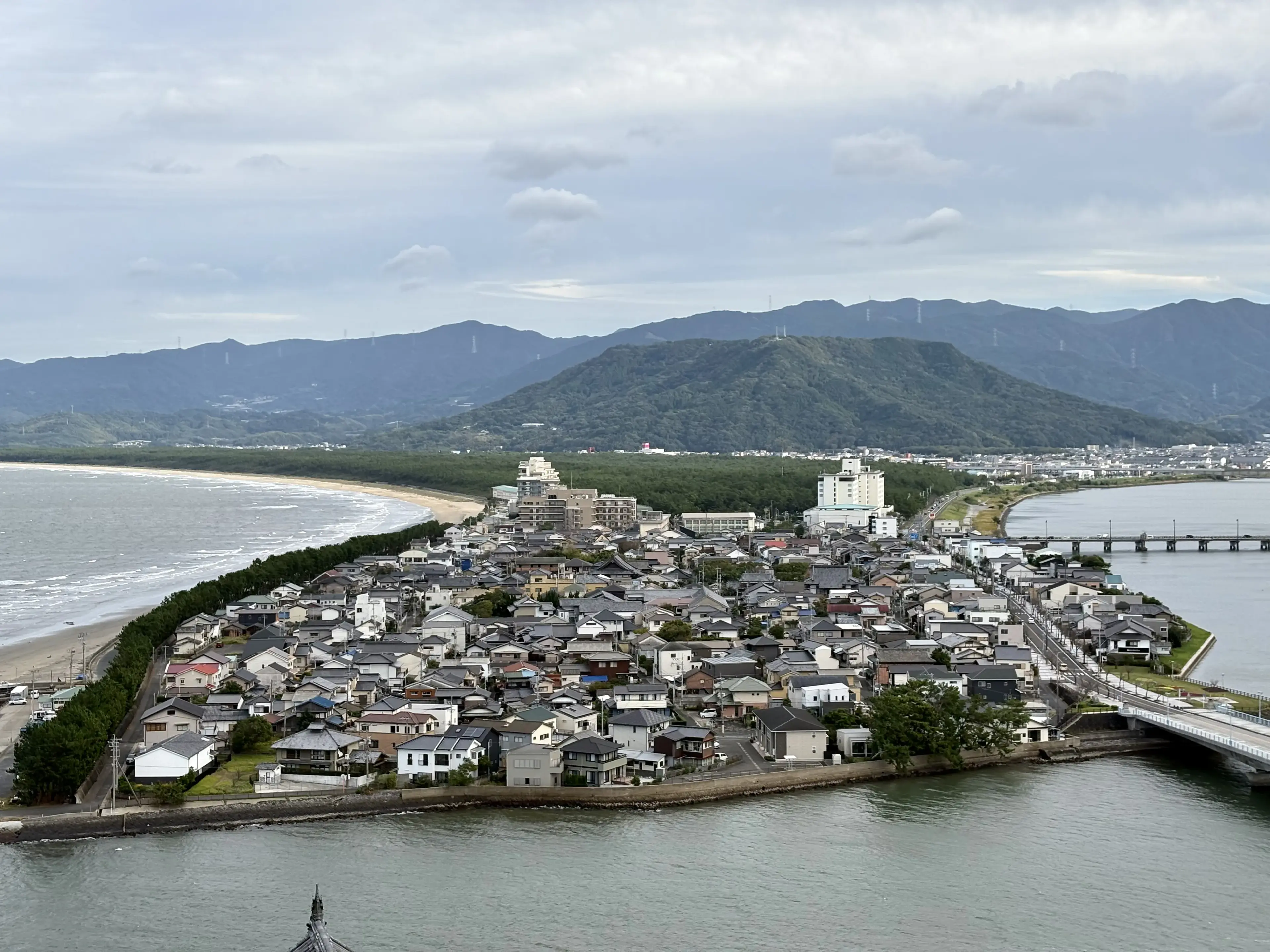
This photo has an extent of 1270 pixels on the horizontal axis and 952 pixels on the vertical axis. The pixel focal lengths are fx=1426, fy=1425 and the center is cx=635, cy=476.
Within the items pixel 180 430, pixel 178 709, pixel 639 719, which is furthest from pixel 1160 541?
pixel 180 430

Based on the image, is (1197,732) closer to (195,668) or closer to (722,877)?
(722,877)

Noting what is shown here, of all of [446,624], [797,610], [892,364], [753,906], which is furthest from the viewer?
[892,364]

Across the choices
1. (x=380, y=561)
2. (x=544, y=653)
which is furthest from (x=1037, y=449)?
(x=544, y=653)

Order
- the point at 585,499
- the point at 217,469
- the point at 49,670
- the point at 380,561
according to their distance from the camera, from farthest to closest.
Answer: the point at 217,469 → the point at 585,499 → the point at 380,561 → the point at 49,670

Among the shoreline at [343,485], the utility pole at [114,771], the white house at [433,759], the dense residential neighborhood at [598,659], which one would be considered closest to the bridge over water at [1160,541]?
the dense residential neighborhood at [598,659]

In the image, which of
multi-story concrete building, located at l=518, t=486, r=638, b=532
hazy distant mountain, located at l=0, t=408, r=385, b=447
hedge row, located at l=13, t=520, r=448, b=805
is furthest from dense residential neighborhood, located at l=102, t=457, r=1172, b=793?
hazy distant mountain, located at l=0, t=408, r=385, b=447

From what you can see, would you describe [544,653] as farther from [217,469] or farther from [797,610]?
[217,469]

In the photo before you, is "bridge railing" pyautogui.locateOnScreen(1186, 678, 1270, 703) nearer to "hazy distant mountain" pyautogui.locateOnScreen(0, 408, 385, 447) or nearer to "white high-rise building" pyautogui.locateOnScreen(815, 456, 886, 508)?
"white high-rise building" pyautogui.locateOnScreen(815, 456, 886, 508)
